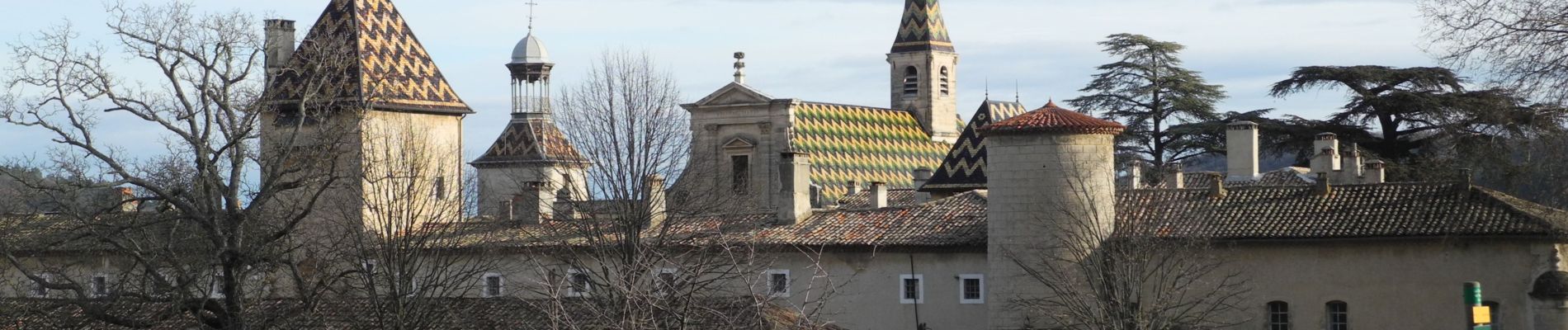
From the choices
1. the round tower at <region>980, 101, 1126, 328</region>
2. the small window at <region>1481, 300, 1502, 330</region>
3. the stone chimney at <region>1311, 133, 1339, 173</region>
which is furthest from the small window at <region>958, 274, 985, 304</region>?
the stone chimney at <region>1311, 133, 1339, 173</region>

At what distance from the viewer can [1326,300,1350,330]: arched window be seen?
39.0m

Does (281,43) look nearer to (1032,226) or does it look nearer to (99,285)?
(99,285)

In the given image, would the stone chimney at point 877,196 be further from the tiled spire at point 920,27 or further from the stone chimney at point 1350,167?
the tiled spire at point 920,27

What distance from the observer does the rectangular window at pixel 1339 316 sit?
128 feet

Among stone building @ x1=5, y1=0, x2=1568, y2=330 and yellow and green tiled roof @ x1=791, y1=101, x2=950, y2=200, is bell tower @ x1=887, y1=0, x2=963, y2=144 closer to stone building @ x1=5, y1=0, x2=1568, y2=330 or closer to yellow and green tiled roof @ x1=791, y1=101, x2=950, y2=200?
yellow and green tiled roof @ x1=791, y1=101, x2=950, y2=200

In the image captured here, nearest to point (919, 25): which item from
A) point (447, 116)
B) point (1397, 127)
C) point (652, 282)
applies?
point (1397, 127)

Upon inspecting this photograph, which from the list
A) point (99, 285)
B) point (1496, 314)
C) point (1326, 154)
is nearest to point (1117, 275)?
point (1496, 314)

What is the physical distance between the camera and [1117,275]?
3791 cm

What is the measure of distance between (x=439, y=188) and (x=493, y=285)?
1999mm

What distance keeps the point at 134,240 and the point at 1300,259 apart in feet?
59.1

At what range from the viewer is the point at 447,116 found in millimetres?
50156

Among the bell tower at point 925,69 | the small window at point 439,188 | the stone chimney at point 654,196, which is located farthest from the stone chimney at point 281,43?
the bell tower at point 925,69

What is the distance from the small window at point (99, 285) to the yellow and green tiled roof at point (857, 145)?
925 inches

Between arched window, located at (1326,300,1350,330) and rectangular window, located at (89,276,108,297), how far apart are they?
19.3 meters
